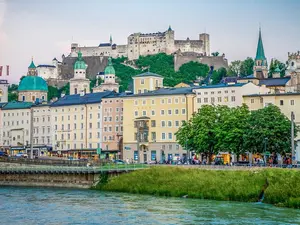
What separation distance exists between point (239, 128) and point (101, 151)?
4240cm

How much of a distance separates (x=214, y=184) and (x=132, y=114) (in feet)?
157

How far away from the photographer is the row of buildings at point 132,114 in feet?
324

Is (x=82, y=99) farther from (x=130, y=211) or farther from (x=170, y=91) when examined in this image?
(x=130, y=211)

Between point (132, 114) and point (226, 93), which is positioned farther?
point (132, 114)

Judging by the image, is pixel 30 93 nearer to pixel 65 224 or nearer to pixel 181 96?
pixel 181 96


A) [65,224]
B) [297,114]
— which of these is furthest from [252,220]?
[297,114]

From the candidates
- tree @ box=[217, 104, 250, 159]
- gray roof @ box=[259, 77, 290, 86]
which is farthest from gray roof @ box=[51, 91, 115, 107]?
tree @ box=[217, 104, 250, 159]

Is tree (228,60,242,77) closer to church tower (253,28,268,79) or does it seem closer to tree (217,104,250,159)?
church tower (253,28,268,79)

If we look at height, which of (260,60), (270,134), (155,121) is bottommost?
(270,134)

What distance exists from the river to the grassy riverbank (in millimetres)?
1594

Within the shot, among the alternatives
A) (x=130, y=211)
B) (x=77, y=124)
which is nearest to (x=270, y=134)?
(x=130, y=211)

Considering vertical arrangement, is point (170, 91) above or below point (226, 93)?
above

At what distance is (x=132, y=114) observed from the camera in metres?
108

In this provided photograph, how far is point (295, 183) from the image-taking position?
5416 centimetres
